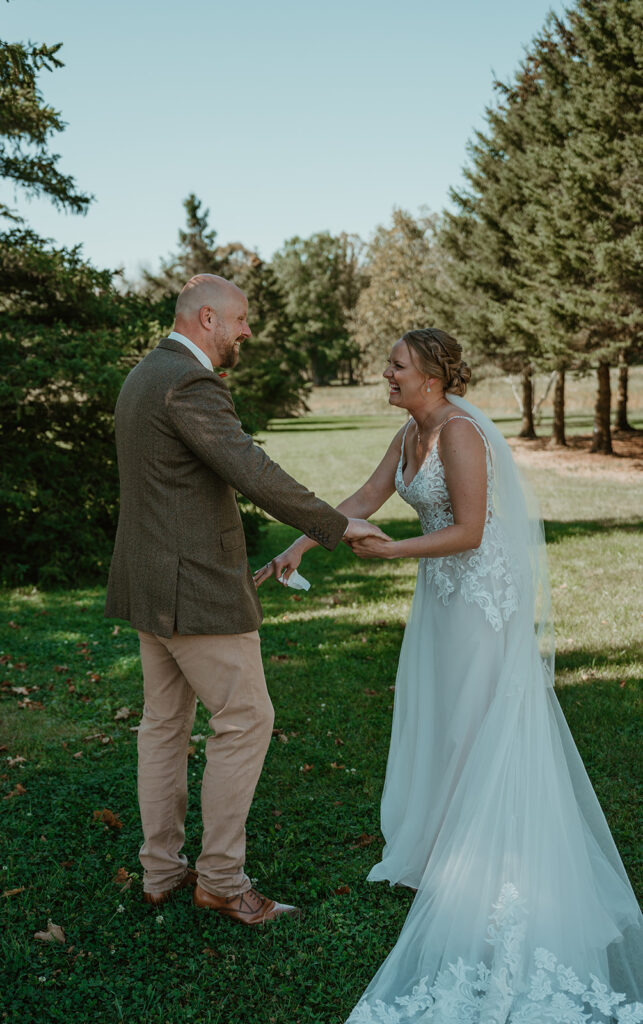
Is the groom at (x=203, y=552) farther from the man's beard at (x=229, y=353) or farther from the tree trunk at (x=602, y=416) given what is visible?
the tree trunk at (x=602, y=416)

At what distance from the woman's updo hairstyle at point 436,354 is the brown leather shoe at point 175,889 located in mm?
2494

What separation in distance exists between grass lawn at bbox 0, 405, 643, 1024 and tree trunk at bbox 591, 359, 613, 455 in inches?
515

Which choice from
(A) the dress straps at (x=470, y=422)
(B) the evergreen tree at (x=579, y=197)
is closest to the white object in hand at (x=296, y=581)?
(A) the dress straps at (x=470, y=422)

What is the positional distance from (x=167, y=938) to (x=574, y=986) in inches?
63.5

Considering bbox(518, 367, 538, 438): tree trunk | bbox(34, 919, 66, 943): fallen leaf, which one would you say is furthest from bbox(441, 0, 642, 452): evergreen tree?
bbox(34, 919, 66, 943): fallen leaf

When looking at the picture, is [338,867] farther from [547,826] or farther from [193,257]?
[193,257]

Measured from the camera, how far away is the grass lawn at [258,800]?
9.96 ft

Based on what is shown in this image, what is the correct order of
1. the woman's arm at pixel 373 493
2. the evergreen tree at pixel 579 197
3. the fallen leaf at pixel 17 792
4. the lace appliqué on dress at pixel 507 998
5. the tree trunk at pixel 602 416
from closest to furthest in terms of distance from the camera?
the lace appliqué on dress at pixel 507 998, the woman's arm at pixel 373 493, the fallen leaf at pixel 17 792, the evergreen tree at pixel 579 197, the tree trunk at pixel 602 416

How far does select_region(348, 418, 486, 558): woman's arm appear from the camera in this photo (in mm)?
3385

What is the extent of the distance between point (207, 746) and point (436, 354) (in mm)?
1953

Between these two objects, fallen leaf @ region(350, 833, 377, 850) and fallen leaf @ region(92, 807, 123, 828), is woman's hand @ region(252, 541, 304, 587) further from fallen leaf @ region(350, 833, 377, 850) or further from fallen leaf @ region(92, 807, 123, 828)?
fallen leaf @ region(92, 807, 123, 828)

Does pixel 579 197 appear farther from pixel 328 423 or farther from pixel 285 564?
pixel 328 423

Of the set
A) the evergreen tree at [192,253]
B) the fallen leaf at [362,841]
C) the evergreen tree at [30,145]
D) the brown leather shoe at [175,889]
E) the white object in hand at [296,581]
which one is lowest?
the fallen leaf at [362,841]

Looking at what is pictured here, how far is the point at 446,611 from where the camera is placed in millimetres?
3648
